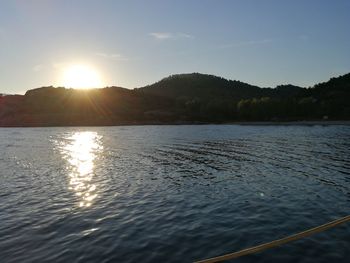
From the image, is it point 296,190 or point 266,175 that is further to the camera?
point 266,175

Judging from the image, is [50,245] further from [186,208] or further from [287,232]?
[287,232]

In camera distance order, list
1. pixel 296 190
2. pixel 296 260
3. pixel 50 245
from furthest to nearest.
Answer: pixel 296 190 → pixel 50 245 → pixel 296 260

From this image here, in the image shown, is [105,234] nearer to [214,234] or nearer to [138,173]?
[214,234]

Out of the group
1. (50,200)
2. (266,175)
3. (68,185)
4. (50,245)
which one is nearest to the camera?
(50,245)

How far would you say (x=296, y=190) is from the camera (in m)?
31.8

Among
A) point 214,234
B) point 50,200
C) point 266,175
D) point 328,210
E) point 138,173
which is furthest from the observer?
point 138,173

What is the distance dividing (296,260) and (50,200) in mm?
20349

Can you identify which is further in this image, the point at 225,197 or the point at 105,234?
the point at 225,197

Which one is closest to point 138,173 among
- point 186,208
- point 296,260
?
point 186,208

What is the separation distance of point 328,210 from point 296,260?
9.95 m

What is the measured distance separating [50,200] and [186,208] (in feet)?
37.6

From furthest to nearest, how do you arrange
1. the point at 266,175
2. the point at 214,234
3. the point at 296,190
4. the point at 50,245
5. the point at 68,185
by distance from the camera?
1. the point at 266,175
2. the point at 68,185
3. the point at 296,190
4. the point at 214,234
5. the point at 50,245

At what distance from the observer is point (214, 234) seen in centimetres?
2084

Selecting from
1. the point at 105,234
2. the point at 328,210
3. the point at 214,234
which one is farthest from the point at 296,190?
the point at 105,234
